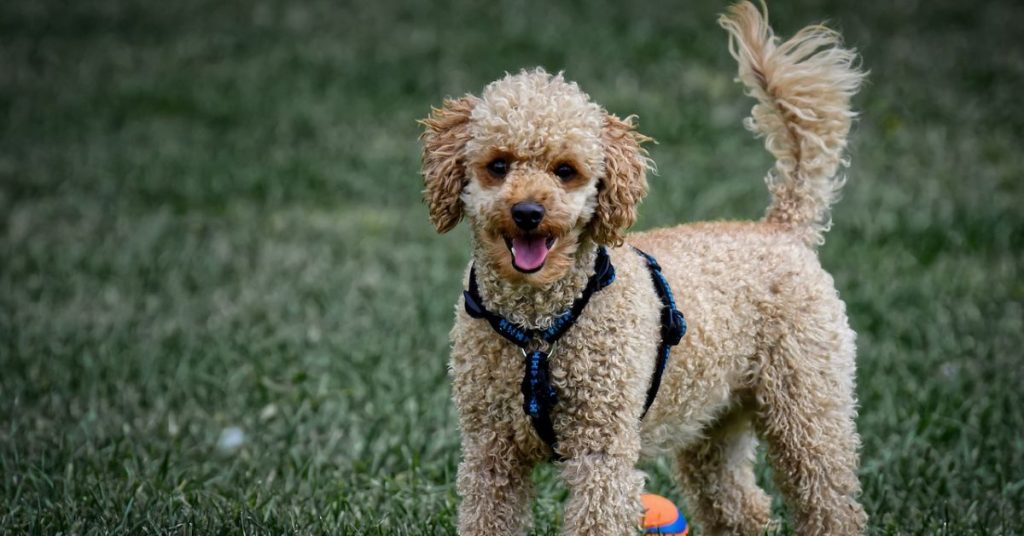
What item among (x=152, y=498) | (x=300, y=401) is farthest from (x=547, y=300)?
(x=300, y=401)

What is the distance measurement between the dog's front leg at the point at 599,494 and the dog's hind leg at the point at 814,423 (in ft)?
2.53

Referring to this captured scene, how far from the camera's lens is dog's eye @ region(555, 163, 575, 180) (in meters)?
3.20

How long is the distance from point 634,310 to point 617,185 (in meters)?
0.41

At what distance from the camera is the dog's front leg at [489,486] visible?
3400mm

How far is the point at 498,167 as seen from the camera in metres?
3.21

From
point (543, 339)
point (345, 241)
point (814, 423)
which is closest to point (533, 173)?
point (543, 339)

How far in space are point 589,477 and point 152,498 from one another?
1876 mm

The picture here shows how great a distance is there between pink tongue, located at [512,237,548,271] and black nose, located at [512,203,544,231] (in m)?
0.07

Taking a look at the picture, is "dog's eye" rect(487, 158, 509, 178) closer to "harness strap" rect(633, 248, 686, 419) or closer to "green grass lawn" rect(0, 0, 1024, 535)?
"harness strap" rect(633, 248, 686, 419)

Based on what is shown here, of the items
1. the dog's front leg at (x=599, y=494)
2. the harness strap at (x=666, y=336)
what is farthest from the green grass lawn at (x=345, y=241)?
the harness strap at (x=666, y=336)

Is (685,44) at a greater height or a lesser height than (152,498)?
greater

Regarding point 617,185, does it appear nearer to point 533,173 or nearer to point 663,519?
point 533,173

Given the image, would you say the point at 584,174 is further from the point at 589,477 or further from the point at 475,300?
the point at 589,477

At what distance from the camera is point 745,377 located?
3.91 m
